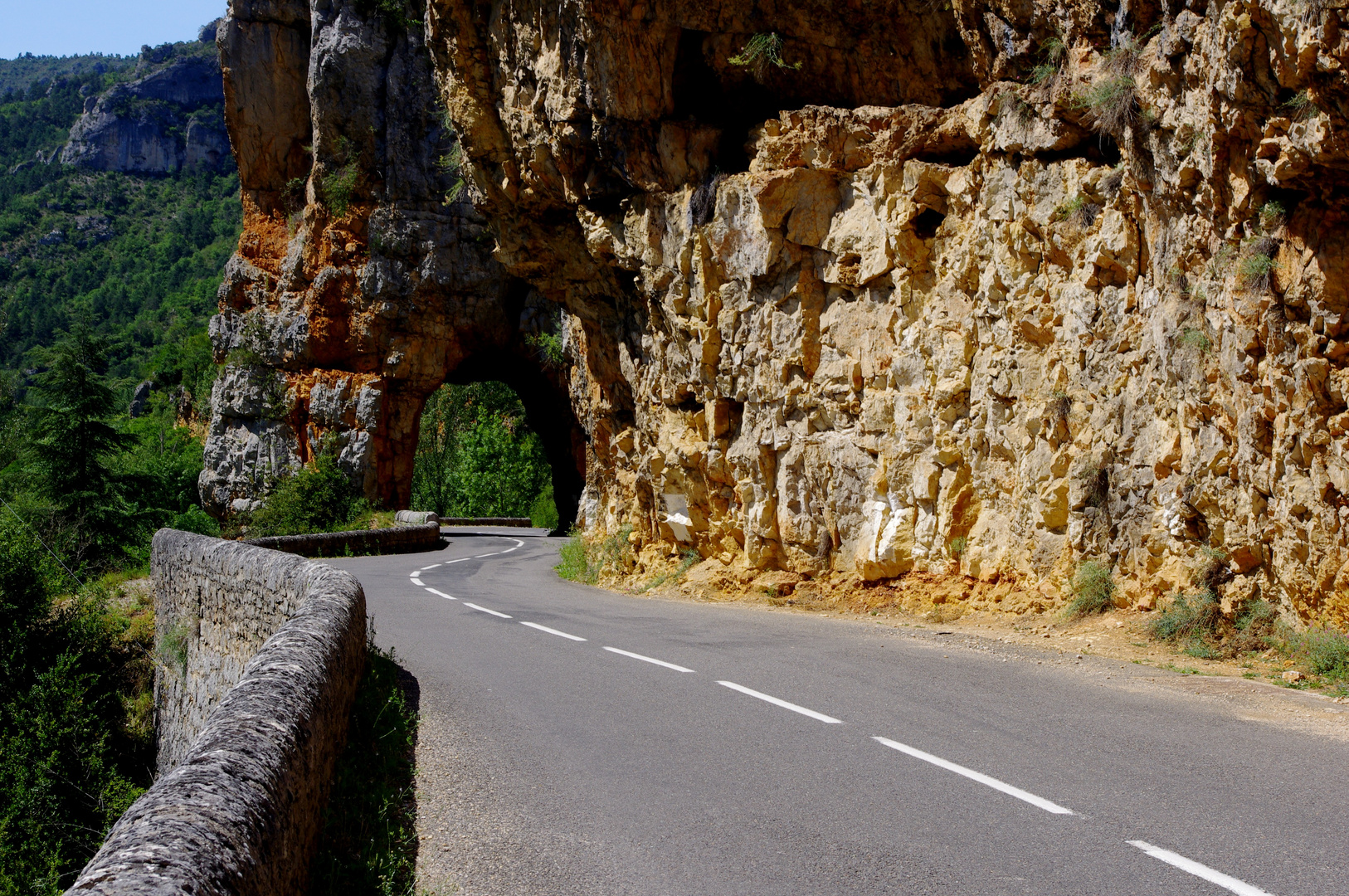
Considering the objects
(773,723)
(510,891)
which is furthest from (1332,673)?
(510,891)

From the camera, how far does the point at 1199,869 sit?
13.9ft

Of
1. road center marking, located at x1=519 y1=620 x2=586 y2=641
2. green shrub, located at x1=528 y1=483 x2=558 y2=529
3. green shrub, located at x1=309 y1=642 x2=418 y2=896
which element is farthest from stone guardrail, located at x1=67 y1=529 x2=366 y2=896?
green shrub, located at x1=528 y1=483 x2=558 y2=529

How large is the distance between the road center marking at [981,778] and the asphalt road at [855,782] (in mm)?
18

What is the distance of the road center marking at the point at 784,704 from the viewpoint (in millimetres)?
7211

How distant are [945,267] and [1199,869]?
35.9 feet

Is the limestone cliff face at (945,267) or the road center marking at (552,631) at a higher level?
the limestone cliff face at (945,267)

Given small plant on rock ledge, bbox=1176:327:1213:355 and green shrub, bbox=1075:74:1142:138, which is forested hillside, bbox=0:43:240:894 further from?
green shrub, bbox=1075:74:1142:138

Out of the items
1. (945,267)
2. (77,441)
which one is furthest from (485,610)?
(77,441)

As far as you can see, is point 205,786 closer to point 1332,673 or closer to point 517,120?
point 1332,673

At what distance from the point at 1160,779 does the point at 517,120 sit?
17.9m

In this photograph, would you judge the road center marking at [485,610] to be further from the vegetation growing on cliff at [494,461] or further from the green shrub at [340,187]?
the vegetation growing on cliff at [494,461]

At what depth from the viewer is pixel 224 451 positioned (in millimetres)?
38188

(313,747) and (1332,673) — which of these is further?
(1332,673)

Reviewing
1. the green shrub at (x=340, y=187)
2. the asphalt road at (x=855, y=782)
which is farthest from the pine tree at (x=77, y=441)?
the asphalt road at (x=855, y=782)
